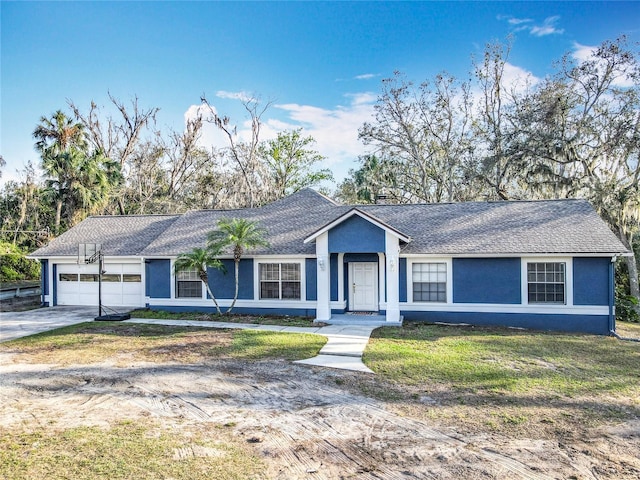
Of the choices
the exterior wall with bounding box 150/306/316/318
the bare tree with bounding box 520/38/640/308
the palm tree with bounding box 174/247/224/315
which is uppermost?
the bare tree with bounding box 520/38/640/308

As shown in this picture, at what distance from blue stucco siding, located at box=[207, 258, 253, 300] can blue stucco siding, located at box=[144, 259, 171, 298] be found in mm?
1814

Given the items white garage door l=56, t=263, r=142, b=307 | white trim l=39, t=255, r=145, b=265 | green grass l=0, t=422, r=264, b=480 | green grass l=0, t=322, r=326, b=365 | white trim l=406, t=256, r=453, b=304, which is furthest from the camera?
white garage door l=56, t=263, r=142, b=307

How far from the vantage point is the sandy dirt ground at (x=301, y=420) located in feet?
16.5

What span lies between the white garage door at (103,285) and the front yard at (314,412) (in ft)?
24.3

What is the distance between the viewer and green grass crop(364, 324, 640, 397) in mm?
8125

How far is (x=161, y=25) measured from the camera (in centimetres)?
1683

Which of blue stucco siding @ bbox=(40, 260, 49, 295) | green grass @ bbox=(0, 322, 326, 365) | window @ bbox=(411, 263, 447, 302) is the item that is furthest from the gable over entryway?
blue stucco siding @ bbox=(40, 260, 49, 295)

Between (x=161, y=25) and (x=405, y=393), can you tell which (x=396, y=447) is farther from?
(x=161, y=25)

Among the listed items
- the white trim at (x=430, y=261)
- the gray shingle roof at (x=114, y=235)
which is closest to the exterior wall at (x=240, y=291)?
the gray shingle roof at (x=114, y=235)

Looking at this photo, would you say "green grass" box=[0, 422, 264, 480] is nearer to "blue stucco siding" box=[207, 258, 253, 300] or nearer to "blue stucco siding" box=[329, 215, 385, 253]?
"blue stucco siding" box=[329, 215, 385, 253]

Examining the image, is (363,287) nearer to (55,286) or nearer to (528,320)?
(528,320)

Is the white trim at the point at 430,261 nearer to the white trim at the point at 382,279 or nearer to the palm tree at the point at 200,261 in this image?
the white trim at the point at 382,279

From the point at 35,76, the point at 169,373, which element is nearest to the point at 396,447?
the point at 169,373

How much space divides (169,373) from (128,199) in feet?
100
